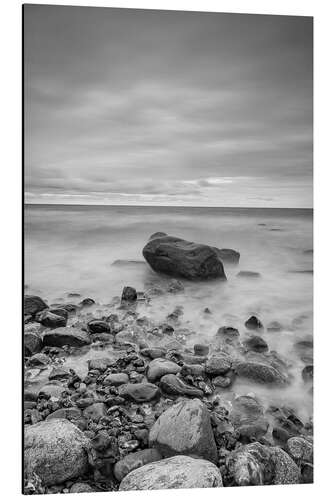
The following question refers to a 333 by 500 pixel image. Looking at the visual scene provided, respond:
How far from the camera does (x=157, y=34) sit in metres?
2.89

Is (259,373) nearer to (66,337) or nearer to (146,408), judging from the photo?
(146,408)

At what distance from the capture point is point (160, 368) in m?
2.87

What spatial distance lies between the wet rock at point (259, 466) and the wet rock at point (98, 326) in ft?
2.69

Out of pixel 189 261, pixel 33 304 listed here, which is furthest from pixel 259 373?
pixel 33 304

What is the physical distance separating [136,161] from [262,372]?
3.86 ft

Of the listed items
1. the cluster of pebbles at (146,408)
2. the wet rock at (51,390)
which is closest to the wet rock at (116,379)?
the cluster of pebbles at (146,408)

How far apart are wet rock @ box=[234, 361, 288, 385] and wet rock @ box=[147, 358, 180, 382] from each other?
0.30m

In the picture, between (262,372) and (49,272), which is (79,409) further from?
(262,372)

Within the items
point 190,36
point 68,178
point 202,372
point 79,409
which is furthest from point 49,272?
point 190,36

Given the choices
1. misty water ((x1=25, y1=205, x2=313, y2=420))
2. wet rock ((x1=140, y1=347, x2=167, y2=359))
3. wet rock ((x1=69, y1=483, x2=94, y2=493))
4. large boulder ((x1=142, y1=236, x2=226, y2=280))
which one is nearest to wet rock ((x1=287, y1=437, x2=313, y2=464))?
misty water ((x1=25, y1=205, x2=313, y2=420))

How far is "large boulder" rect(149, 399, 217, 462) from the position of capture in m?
2.74

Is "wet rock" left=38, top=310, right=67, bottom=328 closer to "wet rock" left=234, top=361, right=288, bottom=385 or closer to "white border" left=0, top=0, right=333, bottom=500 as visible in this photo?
"white border" left=0, top=0, right=333, bottom=500

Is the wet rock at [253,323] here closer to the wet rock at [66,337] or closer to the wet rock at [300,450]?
the wet rock at [300,450]
